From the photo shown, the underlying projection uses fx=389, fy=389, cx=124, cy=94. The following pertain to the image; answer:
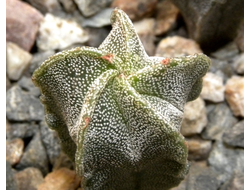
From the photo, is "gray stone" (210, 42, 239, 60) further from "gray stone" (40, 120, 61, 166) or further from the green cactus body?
"gray stone" (40, 120, 61, 166)

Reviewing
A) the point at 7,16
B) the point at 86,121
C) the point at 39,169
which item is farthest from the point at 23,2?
the point at 86,121

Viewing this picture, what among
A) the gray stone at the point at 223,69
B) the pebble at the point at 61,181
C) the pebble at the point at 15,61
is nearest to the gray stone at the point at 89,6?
the pebble at the point at 15,61

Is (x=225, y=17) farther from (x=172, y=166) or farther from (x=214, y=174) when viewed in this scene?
(x=172, y=166)

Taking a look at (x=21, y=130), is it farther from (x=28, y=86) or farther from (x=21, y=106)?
(x=28, y=86)

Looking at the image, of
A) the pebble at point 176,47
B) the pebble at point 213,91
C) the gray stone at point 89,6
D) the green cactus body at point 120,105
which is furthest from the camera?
the gray stone at point 89,6

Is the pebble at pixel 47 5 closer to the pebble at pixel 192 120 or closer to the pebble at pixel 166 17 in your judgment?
the pebble at pixel 166 17

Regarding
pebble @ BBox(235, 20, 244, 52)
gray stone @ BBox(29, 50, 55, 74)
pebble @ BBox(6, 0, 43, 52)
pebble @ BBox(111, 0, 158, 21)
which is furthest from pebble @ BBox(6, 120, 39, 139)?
pebble @ BBox(235, 20, 244, 52)
